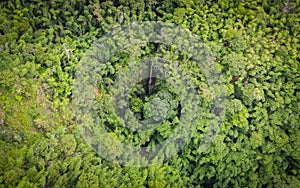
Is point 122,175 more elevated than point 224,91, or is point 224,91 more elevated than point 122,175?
point 224,91

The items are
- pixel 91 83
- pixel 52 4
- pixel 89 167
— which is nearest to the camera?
pixel 89 167

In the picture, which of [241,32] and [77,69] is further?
[241,32]

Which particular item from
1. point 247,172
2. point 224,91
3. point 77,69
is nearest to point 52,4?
point 77,69

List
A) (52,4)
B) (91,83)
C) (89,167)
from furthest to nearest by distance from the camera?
(52,4)
(91,83)
(89,167)

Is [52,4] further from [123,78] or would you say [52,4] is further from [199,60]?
[199,60]

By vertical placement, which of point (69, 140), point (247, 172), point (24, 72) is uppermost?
point (24, 72)

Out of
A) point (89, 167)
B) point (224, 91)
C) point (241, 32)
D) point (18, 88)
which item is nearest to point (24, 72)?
point (18, 88)
